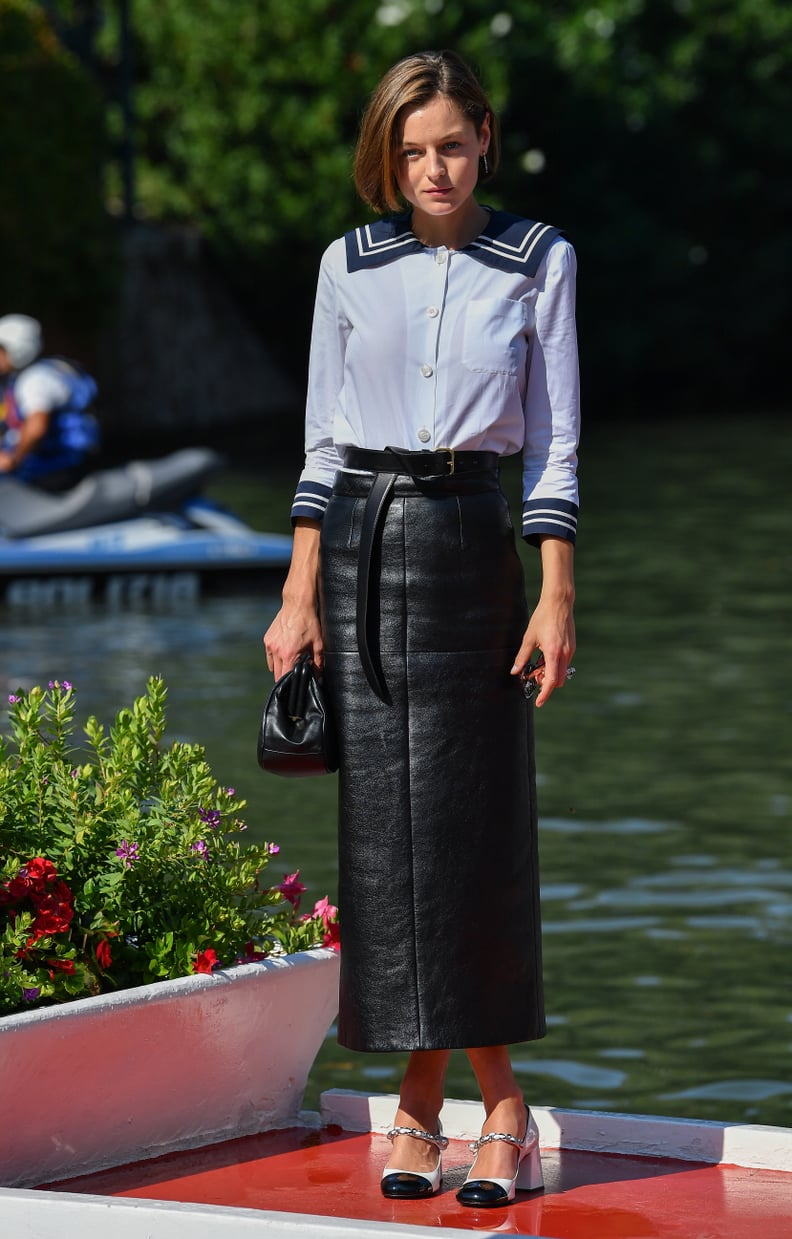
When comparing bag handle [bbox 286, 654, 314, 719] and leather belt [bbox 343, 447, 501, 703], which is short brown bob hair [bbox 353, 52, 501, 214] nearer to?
leather belt [bbox 343, 447, 501, 703]

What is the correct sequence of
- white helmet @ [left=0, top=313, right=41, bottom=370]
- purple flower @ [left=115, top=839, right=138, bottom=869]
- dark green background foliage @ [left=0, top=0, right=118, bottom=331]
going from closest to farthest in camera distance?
1. purple flower @ [left=115, top=839, right=138, bottom=869]
2. white helmet @ [left=0, top=313, right=41, bottom=370]
3. dark green background foliage @ [left=0, top=0, right=118, bottom=331]

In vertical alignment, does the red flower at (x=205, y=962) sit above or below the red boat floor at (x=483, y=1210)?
above

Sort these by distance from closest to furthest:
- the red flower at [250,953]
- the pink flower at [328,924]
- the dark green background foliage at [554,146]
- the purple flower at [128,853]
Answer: the purple flower at [128,853] < the red flower at [250,953] < the pink flower at [328,924] < the dark green background foliage at [554,146]

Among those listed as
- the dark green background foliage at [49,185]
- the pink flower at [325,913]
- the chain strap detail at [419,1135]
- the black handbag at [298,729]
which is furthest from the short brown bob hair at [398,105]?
the dark green background foliage at [49,185]

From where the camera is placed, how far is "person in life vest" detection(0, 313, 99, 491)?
15992 millimetres

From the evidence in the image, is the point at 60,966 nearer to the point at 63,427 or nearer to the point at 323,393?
the point at 323,393

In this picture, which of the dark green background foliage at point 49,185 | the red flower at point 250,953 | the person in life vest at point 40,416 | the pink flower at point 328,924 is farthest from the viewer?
the dark green background foliage at point 49,185

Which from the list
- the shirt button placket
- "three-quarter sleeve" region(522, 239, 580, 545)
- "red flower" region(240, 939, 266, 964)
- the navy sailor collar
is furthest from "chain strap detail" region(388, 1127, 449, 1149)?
the navy sailor collar

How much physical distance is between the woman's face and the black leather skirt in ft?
1.57

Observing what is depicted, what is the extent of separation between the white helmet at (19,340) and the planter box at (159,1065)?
1233 centimetres

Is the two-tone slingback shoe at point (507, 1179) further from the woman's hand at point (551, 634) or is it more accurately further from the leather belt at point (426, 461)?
the leather belt at point (426, 461)

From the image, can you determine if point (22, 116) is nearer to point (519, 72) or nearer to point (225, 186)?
point (225, 186)

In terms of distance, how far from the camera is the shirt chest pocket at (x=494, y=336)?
412 cm

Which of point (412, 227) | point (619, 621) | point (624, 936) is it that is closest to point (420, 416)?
point (412, 227)
